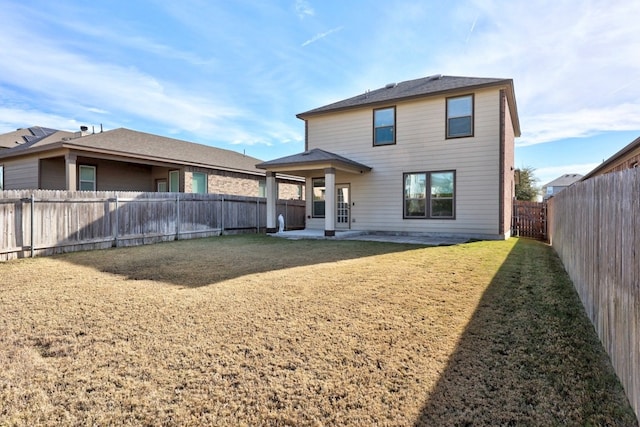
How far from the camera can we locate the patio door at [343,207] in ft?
48.3

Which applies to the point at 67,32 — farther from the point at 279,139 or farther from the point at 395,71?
the point at 279,139

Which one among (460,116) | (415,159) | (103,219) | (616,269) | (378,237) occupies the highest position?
(460,116)

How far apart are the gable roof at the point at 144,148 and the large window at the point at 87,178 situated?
1.45 m

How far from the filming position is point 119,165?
54.0 feet

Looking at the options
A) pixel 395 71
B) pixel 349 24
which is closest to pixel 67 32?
pixel 349 24

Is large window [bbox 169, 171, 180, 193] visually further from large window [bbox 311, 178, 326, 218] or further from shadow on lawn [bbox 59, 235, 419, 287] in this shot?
shadow on lawn [bbox 59, 235, 419, 287]

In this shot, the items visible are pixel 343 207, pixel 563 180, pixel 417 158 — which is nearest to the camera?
pixel 417 158

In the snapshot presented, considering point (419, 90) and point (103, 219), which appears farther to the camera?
point (419, 90)

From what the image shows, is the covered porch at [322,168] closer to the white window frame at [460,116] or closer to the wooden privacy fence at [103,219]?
the wooden privacy fence at [103,219]

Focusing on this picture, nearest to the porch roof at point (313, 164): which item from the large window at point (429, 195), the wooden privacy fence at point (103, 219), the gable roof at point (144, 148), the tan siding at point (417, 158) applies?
the tan siding at point (417, 158)

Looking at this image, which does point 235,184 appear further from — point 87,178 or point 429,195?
point 429,195

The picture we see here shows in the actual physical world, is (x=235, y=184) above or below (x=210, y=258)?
above

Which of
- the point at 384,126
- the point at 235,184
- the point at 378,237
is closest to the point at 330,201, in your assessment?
the point at 378,237

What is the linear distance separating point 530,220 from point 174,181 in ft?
56.1
